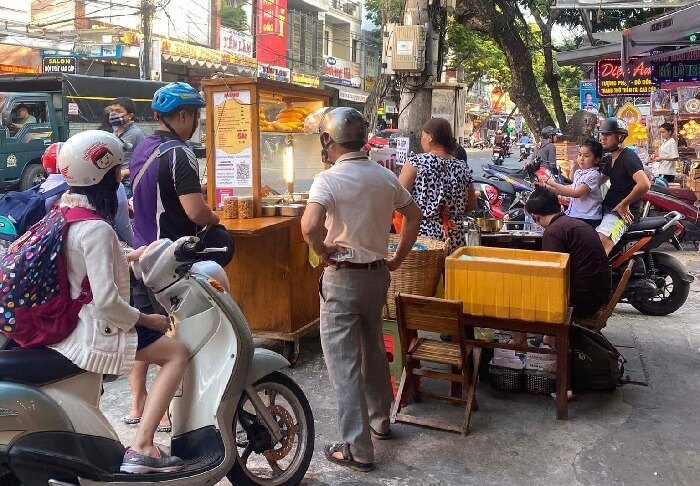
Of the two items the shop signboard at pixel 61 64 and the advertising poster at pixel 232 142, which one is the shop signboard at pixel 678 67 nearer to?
the advertising poster at pixel 232 142

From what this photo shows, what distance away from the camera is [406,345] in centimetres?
396

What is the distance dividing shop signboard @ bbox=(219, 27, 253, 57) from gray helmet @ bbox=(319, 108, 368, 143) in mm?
24424

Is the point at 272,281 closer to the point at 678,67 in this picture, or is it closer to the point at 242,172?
the point at 242,172

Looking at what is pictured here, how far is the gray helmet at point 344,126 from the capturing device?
10.6 feet

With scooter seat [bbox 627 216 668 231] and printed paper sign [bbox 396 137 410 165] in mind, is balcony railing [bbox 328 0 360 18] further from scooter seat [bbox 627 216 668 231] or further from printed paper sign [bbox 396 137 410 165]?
scooter seat [bbox 627 216 668 231]

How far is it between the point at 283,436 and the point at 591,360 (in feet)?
6.90

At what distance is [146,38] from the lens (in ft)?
64.0

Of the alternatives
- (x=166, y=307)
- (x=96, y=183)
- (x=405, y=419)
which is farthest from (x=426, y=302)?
(x=96, y=183)

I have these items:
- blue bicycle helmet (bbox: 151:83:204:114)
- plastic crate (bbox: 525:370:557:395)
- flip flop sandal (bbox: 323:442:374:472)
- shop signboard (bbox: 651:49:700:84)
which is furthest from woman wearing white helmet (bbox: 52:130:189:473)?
shop signboard (bbox: 651:49:700:84)

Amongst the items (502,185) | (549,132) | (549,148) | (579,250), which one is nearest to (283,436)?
(579,250)

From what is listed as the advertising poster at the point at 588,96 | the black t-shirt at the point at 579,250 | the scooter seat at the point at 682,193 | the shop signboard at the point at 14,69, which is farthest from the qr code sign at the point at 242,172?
the shop signboard at the point at 14,69

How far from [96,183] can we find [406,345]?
6.74 ft

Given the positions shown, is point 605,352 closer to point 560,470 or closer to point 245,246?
point 560,470

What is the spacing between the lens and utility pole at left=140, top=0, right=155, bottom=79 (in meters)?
18.8
